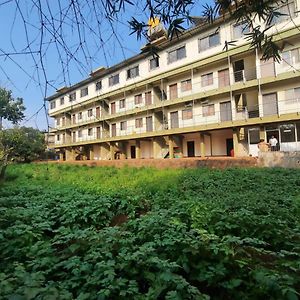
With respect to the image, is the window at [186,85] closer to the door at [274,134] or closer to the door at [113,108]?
the door at [274,134]

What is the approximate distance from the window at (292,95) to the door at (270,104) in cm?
69

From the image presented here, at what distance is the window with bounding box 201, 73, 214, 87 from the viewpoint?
21.5m

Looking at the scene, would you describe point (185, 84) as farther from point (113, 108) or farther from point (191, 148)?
point (113, 108)

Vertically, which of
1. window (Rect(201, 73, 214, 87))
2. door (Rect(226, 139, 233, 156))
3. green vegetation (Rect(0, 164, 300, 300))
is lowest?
green vegetation (Rect(0, 164, 300, 300))

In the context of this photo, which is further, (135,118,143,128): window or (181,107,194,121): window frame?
(135,118,143,128): window

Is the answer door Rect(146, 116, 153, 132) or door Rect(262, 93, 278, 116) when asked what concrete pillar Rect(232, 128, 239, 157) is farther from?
door Rect(146, 116, 153, 132)

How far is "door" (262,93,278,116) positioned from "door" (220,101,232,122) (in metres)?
2.52

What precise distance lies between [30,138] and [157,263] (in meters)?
28.1

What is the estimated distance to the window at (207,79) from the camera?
21.5 m

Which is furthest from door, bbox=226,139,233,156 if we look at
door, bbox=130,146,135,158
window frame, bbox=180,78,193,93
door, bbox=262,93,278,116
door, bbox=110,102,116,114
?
door, bbox=110,102,116,114

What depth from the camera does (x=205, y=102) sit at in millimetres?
21844

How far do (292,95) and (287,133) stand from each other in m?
2.25

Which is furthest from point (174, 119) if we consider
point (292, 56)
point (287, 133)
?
point (292, 56)

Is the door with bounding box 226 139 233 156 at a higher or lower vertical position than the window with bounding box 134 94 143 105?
lower
